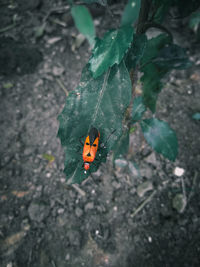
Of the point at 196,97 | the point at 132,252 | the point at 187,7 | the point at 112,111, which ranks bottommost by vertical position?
the point at 132,252

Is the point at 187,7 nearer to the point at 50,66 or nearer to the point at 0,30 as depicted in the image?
the point at 50,66

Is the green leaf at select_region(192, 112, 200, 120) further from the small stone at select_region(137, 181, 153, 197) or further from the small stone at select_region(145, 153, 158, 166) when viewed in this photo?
the small stone at select_region(137, 181, 153, 197)

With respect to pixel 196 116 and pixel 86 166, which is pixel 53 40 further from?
pixel 86 166

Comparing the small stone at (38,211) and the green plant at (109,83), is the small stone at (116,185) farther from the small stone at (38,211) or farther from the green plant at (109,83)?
the green plant at (109,83)

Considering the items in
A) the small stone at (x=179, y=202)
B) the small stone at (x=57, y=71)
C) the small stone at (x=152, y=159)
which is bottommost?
the small stone at (x=179, y=202)

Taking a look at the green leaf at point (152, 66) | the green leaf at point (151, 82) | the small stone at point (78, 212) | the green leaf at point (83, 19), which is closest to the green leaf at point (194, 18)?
the green leaf at point (152, 66)

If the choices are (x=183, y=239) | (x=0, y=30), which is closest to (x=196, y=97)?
(x=183, y=239)

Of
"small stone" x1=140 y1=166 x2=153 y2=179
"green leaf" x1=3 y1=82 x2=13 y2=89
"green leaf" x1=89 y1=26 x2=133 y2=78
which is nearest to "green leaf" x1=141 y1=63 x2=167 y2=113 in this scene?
"green leaf" x1=89 y1=26 x2=133 y2=78
